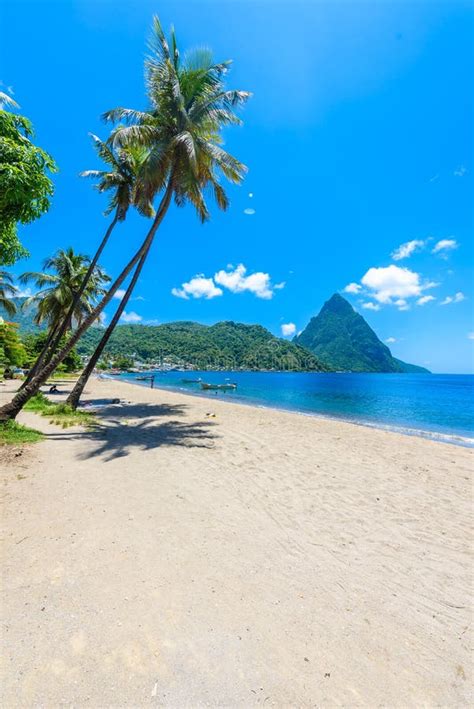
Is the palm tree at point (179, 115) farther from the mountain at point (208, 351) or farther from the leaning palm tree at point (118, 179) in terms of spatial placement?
the mountain at point (208, 351)

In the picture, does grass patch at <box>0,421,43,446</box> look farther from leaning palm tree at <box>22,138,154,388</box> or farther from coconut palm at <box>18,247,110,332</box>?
coconut palm at <box>18,247,110,332</box>

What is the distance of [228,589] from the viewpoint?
3148 millimetres

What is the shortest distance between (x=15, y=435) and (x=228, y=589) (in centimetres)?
779

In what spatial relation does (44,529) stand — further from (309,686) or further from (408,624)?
(408,624)

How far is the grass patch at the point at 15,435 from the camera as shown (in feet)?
25.6

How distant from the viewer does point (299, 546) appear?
4102mm

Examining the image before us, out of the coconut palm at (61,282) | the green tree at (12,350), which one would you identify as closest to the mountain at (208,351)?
the green tree at (12,350)

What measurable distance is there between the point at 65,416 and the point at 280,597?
1153 centimetres

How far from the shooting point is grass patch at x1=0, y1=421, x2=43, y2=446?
25.6 feet

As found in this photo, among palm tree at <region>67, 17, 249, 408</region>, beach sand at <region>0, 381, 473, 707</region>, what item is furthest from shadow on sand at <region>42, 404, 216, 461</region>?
palm tree at <region>67, 17, 249, 408</region>

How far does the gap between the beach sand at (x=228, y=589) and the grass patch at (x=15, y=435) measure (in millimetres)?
1445

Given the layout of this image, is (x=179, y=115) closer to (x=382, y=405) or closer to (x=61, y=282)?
(x=61, y=282)

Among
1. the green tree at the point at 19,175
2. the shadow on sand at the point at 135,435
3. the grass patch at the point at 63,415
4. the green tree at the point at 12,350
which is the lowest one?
the shadow on sand at the point at 135,435

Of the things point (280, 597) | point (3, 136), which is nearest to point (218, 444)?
point (280, 597)
